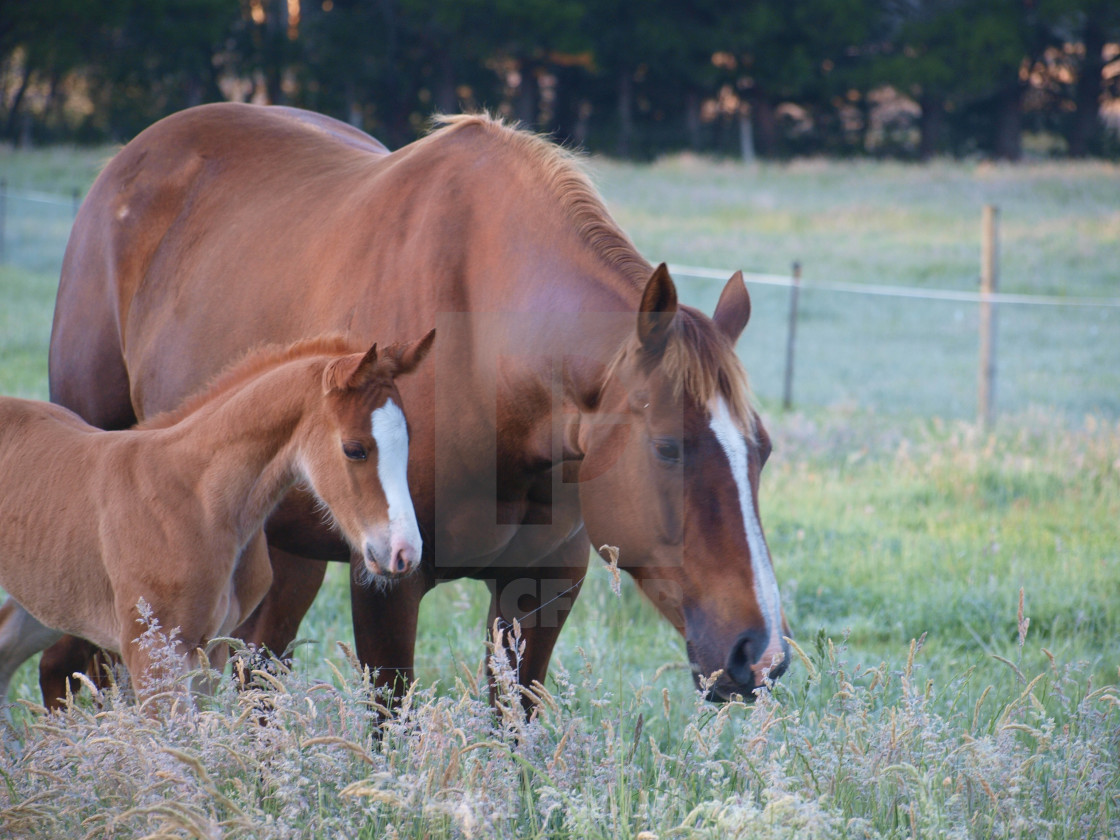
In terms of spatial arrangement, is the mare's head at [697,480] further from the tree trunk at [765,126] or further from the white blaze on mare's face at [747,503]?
the tree trunk at [765,126]

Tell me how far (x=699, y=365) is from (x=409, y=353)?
64 centimetres

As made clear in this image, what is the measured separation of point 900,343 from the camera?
43.8 ft

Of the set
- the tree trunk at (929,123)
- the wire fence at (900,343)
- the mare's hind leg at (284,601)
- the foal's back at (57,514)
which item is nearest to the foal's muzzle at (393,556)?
the foal's back at (57,514)

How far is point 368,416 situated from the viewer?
7.31ft

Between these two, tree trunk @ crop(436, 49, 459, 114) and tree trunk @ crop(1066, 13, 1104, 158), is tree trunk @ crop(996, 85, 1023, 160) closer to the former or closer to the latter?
tree trunk @ crop(1066, 13, 1104, 158)

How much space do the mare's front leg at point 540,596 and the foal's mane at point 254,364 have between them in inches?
32.6

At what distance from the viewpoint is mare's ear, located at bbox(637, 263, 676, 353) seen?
7.20 ft

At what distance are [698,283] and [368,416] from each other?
13408 mm

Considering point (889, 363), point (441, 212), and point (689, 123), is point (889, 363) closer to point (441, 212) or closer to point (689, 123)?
point (441, 212)

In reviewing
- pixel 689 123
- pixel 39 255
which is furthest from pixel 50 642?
pixel 689 123

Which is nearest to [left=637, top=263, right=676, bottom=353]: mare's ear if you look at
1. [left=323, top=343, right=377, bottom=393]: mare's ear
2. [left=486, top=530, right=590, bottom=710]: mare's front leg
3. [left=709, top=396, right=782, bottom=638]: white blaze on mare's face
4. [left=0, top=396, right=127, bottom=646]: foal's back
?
[left=709, top=396, right=782, bottom=638]: white blaze on mare's face

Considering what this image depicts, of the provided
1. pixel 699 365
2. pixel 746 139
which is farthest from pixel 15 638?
pixel 746 139

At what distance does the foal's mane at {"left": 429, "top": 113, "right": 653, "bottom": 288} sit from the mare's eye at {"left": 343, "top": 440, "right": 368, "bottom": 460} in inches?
30.0

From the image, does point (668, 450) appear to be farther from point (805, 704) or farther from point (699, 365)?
point (805, 704)
